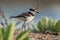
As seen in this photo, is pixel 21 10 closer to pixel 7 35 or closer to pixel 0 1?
pixel 0 1

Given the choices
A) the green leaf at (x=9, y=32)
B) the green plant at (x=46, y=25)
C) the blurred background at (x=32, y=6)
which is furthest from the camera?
the blurred background at (x=32, y=6)

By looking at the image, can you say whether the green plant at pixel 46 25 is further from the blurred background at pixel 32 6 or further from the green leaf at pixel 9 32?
the green leaf at pixel 9 32

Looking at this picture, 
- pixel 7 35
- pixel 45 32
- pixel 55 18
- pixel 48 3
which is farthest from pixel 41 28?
pixel 7 35

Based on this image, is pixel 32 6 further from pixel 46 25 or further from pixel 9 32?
pixel 9 32

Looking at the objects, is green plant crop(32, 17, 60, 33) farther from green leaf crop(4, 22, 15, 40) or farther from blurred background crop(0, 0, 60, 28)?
green leaf crop(4, 22, 15, 40)

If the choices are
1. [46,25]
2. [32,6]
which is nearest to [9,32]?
[46,25]

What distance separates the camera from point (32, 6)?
17.1 feet

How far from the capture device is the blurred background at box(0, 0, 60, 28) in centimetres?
498

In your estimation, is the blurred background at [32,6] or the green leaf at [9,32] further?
the blurred background at [32,6]

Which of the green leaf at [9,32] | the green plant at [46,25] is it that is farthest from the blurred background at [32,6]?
the green leaf at [9,32]

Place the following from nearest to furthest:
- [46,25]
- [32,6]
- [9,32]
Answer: [9,32]
[46,25]
[32,6]

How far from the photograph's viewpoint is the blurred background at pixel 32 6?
16.4 feet

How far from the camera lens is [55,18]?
16.8ft

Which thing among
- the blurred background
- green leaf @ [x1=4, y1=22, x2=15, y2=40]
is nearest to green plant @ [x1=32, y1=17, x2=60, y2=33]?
the blurred background
